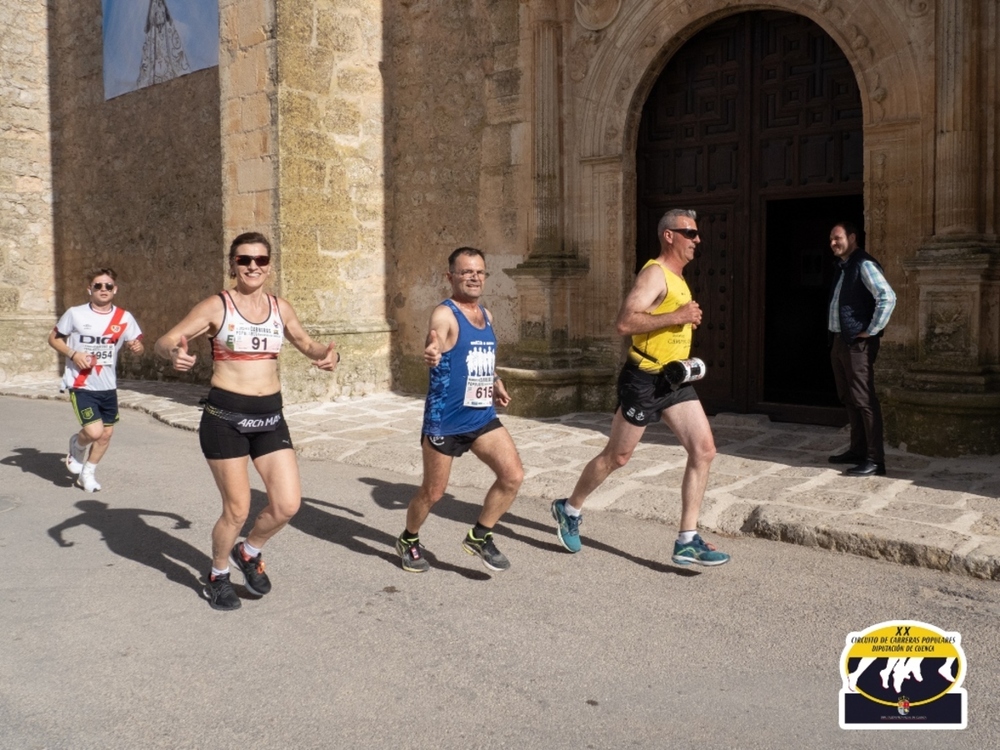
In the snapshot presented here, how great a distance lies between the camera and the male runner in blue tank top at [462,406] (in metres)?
4.50

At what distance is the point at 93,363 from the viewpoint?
6.63 m

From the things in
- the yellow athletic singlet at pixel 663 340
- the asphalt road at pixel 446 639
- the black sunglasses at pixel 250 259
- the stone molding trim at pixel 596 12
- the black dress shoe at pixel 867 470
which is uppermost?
the stone molding trim at pixel 596 12

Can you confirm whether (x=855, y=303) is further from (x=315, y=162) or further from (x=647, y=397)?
(x=315, y=162)

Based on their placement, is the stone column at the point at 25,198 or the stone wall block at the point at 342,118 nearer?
the stone wall block at the point at 342,118

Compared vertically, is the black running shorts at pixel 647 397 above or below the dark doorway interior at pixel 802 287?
below

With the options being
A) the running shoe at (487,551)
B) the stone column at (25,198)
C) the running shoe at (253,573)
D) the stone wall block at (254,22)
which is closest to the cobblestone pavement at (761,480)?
the running shoe at (487,551)

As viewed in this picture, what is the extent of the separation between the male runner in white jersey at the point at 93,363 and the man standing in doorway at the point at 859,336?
184 inches

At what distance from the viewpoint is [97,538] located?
527 centimetres

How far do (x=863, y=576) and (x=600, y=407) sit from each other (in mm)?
5176

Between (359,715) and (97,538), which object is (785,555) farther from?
(97,538)

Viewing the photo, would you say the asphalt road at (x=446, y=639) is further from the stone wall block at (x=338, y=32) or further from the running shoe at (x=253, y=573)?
the stone wall block at (x=338, y=32)

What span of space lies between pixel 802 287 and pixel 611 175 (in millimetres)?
2278

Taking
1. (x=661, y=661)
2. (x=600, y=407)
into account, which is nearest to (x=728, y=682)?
(x=661, y=661)
